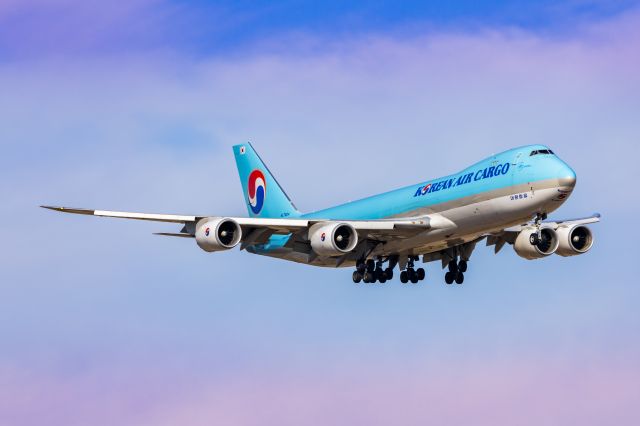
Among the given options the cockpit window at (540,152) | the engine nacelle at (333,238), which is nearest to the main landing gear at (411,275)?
the engine nacelle at (333,238)

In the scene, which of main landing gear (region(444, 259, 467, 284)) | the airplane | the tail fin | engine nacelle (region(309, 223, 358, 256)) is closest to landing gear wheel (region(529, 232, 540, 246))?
the airplane

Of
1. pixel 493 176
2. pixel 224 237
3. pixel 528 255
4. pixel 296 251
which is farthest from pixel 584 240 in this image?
pixel 224 237

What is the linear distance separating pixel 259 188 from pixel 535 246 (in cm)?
1993

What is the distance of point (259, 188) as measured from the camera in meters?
75.6

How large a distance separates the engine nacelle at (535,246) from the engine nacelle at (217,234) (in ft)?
48.7

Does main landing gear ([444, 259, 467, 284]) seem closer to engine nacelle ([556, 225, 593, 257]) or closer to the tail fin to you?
engine nacelle ([556, 225, 593, 257])

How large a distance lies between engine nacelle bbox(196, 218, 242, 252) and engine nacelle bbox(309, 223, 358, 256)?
12.8 feet

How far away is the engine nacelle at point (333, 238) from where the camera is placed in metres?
59.0

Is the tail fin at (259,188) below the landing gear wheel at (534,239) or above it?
above

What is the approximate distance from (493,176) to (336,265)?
11.5m

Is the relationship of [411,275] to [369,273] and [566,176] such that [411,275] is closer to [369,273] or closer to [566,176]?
[369,273]

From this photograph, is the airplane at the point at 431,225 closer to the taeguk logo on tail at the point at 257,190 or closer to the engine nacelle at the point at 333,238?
the engine nacelle at the point at 333,238

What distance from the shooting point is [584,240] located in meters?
64.1

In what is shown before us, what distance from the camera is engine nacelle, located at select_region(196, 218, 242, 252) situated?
57.4m
